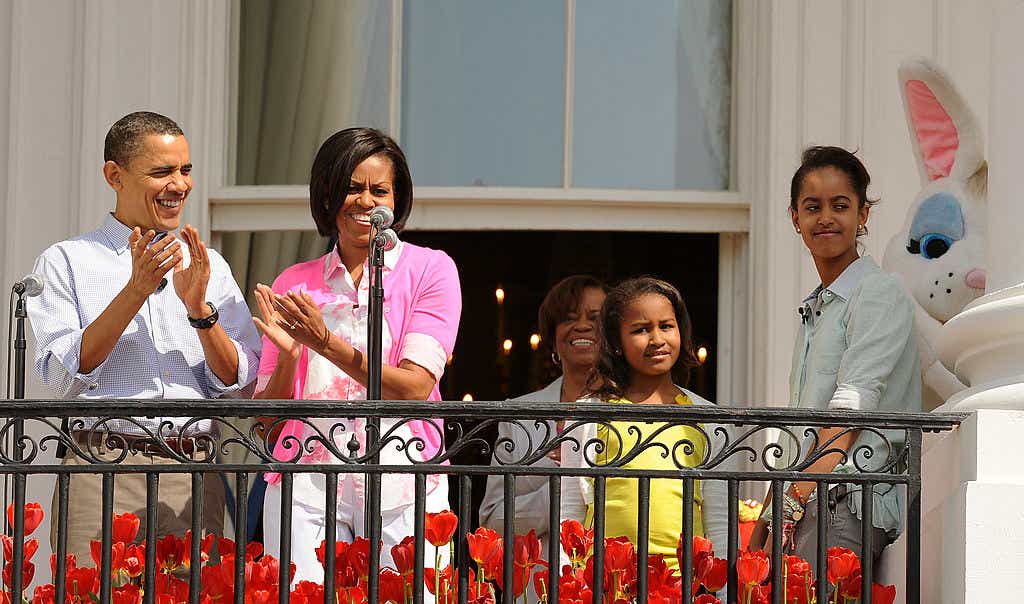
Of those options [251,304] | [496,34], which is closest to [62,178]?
[251,304]

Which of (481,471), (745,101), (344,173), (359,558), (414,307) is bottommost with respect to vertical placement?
(359,558)

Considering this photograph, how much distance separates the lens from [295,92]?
6234mm

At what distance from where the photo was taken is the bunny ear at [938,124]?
4.66 meters

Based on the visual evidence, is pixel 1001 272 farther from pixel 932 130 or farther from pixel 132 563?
pixel 132 563

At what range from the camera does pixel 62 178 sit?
5.94 meters

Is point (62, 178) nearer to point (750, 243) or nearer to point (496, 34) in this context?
point (496, 34)

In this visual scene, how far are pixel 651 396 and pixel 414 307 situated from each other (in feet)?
2.39

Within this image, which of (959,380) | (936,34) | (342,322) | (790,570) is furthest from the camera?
(936,34)

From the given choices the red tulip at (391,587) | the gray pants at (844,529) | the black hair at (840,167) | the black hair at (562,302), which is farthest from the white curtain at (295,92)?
the red tulip at (391,587)

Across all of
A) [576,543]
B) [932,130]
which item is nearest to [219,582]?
[576,543]

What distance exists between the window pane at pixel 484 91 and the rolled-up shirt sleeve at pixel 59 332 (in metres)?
1.82

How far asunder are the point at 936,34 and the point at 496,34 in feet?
4.84

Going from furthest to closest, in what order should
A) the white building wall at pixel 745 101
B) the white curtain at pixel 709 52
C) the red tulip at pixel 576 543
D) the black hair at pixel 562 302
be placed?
the white curtain at pixel 709 52 → the white building wall at pixel 745 101 → the black hair at pixel 562 302 → the red tulip at pixel 576 543

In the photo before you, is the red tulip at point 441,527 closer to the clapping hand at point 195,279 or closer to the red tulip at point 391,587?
the red tulip at point 391,587
